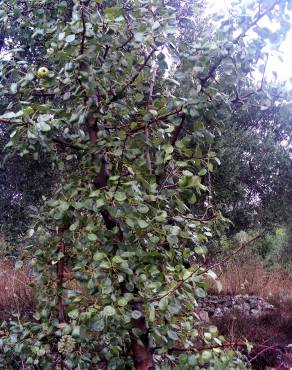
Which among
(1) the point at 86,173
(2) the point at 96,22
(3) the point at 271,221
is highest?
(2) the point at 96,22

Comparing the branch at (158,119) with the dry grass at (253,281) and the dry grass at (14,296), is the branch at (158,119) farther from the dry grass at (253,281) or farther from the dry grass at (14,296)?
the dry grass at (253,281)

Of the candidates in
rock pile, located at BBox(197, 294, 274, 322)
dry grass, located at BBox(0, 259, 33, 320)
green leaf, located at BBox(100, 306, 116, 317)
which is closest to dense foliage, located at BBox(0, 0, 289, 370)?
green leaf, located at BBox(100, 306, 116, 317)

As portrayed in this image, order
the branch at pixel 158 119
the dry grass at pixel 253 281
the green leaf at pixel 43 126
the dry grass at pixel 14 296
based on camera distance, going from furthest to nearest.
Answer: the dry grass at pixel 253 281
the dry grass at pixel 14 296
the branch at pixel 158 119
the green leaf at pixel 43 126

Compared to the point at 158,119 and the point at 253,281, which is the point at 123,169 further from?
the point at 253,281

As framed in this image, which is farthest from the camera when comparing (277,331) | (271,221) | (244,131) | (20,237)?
(271,221)

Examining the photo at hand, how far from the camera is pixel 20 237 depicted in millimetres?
5539

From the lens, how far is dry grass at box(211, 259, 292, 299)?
19.5 ft

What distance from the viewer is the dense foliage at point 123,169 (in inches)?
53.9

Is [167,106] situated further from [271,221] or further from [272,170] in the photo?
[271,221]

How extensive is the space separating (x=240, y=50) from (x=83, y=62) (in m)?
0.49

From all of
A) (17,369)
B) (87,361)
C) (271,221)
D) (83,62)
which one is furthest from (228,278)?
(83,62)

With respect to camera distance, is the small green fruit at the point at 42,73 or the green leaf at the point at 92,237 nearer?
the green leaf at the point at 92,237

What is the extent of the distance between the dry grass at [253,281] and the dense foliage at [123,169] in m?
4.30

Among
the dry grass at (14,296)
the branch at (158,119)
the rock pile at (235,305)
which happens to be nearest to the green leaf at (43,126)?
the branch at (158,119)
